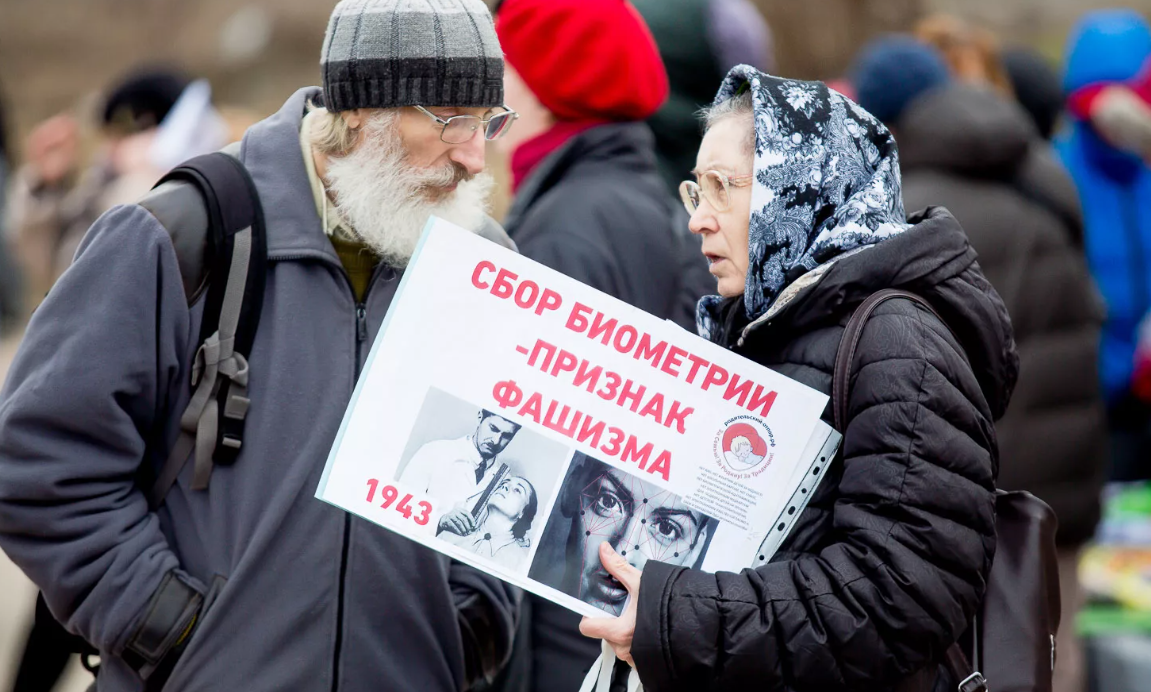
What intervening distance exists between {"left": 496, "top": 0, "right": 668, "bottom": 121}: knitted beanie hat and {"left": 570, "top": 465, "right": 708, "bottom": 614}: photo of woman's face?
4.99 ft

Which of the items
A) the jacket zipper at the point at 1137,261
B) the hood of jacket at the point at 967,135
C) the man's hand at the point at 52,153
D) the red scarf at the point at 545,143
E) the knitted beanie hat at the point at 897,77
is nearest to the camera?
the red scarf at the point at 545,143

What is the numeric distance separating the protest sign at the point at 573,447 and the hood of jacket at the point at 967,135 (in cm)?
245

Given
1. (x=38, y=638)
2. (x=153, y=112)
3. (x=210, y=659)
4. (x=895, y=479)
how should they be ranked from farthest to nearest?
(x=153, y=112)
(x=38, y=638)
(x=210, y=659)
(x=895, y=479)

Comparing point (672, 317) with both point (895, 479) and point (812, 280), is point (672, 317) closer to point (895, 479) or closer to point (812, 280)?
point (812, 280)

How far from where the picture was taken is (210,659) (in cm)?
217

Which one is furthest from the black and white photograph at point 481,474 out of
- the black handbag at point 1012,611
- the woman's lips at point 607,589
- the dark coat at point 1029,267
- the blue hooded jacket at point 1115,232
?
the blue hooded jacket at point 1115,232

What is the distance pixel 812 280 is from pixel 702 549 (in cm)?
46

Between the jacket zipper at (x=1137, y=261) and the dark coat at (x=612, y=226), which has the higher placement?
the jacket zipper at (x=1137, y=261)

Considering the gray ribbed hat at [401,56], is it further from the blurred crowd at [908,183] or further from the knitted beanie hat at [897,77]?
the knitted beanie hat at [897,77]

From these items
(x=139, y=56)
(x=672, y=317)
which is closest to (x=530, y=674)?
(x=672, y=317)

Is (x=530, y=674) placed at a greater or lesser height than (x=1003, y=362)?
lesser

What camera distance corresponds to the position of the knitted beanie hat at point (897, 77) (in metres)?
4.28

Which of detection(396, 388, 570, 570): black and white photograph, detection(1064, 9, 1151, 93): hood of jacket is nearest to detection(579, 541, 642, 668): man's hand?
detection(396, 388, 570, 570): black and white photograph

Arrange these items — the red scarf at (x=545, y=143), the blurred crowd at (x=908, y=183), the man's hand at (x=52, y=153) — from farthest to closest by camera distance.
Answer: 1. the man's hand at (x=52, y=153)
2. the red scarf at (x=545, y=143)
3. the blurred crowd at (x=908, y=183)
